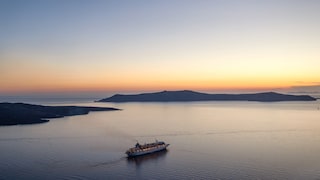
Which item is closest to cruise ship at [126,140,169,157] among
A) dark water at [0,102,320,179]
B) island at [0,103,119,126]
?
dark water at [0,102,320,179]

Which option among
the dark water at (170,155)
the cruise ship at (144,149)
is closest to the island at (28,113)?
the dark water at (170,155)

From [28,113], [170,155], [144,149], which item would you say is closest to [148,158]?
[144,149]

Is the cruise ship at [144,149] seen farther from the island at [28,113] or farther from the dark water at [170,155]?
the island at [28,113]

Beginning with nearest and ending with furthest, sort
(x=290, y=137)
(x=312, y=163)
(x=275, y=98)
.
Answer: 1. (x=312, y=163)
2. (x=290, y=137)
3. (x=275, y=98)

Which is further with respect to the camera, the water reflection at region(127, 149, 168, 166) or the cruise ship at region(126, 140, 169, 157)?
the cruise ship at region(126, 140, 169, 157)

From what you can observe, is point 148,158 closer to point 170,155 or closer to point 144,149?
point 144,149

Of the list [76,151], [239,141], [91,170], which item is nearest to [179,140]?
[239,141]

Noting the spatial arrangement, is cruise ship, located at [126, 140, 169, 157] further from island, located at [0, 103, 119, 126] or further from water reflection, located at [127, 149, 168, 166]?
island, located at [0, 103, 119, 126]

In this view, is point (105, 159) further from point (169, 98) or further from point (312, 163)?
point (169, 98)
